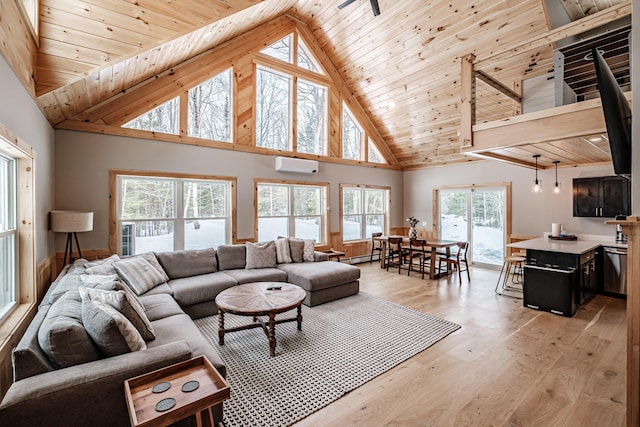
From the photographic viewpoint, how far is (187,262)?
4402 millimetres

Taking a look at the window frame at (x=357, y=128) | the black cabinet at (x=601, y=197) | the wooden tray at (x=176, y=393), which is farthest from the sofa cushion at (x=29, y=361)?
the black cabinet at (x=601, y=197)

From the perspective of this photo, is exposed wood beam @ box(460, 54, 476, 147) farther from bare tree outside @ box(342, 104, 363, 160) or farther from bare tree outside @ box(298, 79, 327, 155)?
bare tree outside @ box(342, 104, 363, 160)

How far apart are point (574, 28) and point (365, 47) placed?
12.1 ft

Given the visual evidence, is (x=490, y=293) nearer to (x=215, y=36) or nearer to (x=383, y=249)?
(x=383, y=249)

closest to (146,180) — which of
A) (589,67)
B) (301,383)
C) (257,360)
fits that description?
(257,360)

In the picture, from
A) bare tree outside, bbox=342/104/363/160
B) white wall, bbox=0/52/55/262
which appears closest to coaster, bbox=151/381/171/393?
white wall, bbox=0/52/55/262

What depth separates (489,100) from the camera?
5.61 metres

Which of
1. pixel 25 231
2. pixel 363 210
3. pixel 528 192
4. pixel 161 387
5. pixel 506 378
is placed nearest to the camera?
pixel 161 387

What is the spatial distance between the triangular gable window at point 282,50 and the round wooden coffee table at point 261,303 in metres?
4.79

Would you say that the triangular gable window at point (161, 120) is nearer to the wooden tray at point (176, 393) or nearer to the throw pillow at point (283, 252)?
the throw pillow at point (283, 252)

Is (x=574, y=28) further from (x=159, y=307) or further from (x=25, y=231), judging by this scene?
(x=25, y=231)

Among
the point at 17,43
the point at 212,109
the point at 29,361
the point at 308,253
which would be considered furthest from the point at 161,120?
the point at 29,361

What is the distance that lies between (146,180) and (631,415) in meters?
5.81

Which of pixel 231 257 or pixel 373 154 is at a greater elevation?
pixel 373 154
